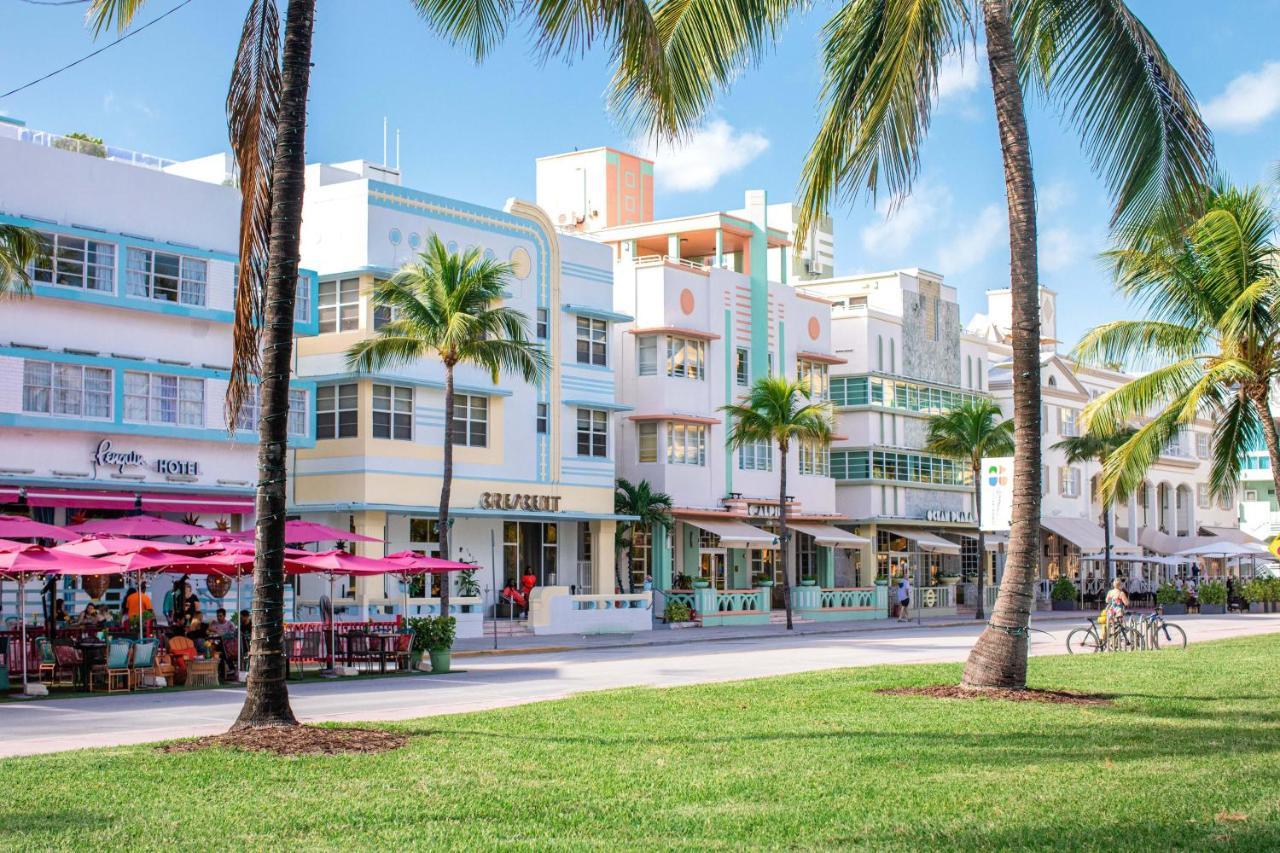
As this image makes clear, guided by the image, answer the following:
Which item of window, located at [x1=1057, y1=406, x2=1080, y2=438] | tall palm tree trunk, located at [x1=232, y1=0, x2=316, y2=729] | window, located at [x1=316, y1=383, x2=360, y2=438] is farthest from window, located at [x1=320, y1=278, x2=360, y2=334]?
window, located at [x1=1057, y1=406, x2=1080, y2=438]

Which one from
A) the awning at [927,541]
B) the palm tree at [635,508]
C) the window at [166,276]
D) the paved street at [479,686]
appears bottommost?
the paved street at [479,686]

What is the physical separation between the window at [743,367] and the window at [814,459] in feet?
12.8

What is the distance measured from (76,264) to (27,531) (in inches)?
392

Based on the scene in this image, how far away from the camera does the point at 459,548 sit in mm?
45531

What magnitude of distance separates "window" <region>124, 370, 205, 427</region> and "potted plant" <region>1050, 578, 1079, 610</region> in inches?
1671

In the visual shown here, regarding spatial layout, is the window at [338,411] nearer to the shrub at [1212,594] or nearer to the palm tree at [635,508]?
the palm tree at [635,508]

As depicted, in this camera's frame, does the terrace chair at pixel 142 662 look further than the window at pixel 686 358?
No

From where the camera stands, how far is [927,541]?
6481 centimetres

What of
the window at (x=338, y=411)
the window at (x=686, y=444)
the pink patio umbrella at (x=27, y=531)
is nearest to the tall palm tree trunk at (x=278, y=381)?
the pink patio umbrella at (x=27, y=531)

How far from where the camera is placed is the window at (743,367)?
5719cm

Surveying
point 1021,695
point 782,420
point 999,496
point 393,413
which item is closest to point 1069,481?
point 782,420

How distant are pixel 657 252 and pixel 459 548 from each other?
66.3ft

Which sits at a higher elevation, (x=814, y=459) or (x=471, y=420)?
(x=471, y=420)

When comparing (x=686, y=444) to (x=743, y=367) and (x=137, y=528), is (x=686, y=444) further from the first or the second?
(x=137, y=528)
